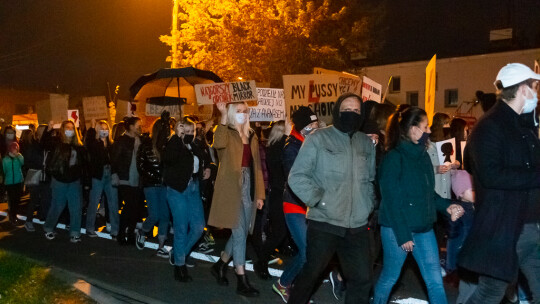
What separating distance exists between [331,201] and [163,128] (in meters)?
4.11

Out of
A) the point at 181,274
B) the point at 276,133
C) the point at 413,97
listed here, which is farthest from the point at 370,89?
the point at 413,97

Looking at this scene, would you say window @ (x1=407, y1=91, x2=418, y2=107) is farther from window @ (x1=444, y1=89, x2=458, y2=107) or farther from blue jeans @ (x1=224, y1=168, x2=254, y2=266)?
blue jeans @ (x1=224, y1=168, x2=254, y2=266)

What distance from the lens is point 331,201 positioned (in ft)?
16.4

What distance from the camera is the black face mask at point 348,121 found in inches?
200

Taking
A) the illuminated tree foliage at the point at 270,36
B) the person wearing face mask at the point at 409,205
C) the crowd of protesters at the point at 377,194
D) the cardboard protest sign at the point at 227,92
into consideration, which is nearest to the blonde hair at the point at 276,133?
the crowd of protesters at the point at 377,194

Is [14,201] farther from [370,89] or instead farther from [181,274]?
[370,89]

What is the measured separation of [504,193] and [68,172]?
7.78 meters

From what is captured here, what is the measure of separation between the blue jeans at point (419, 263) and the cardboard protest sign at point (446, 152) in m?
2.23

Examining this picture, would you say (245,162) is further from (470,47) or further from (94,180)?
(470,47)

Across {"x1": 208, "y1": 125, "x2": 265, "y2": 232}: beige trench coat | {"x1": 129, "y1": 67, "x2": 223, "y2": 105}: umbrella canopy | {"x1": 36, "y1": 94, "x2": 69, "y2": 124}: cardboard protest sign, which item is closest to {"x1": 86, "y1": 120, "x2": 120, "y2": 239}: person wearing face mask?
{"x1": 129, "y1": 67, "x2": 223, "y2": 105}: umbrella canopy

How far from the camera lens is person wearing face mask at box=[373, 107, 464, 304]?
5.21 m

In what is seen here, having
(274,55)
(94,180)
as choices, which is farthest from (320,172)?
(274,55)

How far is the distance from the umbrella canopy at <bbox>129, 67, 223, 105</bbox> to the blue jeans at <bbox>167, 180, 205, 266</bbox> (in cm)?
413

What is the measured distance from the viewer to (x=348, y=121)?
16.7 feet
